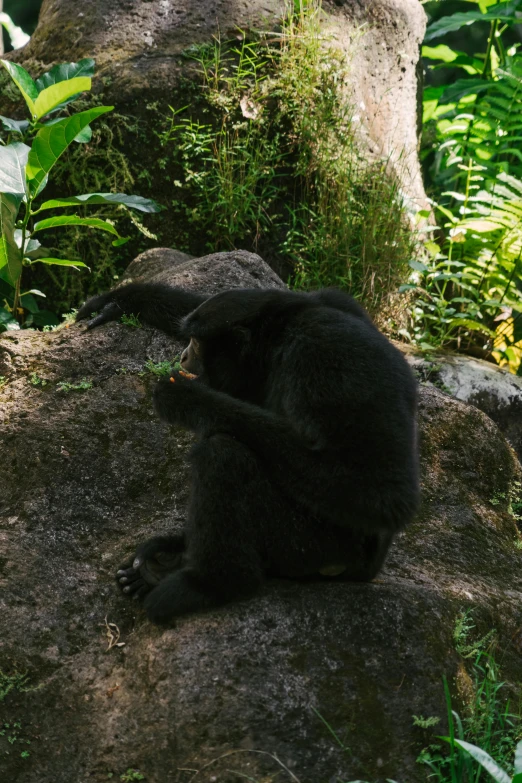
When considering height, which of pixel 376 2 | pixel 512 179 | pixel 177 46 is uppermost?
pixel 376 2

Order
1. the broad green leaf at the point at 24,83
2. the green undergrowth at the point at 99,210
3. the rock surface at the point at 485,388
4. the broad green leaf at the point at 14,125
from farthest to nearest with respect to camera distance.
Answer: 1. the green undergrowth at the point at 99,210
2. the rock surface at the point at 485,388
3. the broad green leaf at the point at 14,125
4. the broad green leaf at the point at 24,83

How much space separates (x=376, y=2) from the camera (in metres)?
8.17

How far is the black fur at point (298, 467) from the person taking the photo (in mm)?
3305

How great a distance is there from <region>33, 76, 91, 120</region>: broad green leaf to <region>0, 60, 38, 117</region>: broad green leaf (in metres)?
0.08

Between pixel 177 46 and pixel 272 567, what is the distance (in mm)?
5514

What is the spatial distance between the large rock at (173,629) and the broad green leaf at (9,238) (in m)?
0.92

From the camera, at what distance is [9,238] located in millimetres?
5371

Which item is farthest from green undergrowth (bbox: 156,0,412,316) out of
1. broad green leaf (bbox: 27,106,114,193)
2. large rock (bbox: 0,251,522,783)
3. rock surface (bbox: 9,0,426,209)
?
large rock (bbox: 0,251,522,783)

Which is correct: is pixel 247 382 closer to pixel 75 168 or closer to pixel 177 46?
pixel 75 168

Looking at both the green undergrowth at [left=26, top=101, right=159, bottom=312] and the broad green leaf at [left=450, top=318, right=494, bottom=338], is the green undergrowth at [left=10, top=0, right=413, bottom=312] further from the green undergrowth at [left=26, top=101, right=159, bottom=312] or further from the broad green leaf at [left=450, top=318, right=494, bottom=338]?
the broad green leaf at [left=450, top=318, right=494, bottom=338]

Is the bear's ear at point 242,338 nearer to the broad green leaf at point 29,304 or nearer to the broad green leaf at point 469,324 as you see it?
the broad green leaf at point 29,304

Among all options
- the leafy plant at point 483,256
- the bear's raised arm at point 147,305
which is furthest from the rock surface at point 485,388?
the bear's raised arm at point 147,305

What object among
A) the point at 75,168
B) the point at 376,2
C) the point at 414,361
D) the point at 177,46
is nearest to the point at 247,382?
the point at 414,361

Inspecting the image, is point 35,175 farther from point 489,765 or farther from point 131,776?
point 489,765
